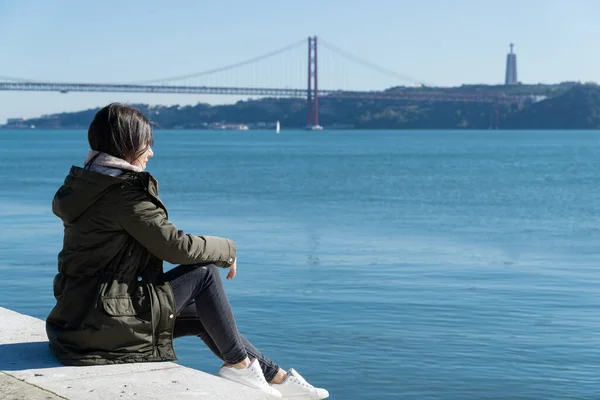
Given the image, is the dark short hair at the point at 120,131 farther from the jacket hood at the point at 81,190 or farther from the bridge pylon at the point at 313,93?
the bridge pylon at the point at 313,93

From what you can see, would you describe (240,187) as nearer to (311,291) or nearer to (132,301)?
(311,291)

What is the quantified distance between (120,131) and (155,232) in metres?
0.27

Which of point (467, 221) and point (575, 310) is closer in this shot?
point (575, 310)

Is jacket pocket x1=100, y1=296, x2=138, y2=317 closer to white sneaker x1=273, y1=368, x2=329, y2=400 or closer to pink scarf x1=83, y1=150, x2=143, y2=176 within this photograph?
pink scarf x1=83, y1=150, x2=143, y2=176

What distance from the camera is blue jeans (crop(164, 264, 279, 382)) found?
8.85ft

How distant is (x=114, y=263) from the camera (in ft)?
8.55

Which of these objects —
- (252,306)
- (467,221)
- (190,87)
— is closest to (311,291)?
(252,306)

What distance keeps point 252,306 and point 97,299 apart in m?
3.50

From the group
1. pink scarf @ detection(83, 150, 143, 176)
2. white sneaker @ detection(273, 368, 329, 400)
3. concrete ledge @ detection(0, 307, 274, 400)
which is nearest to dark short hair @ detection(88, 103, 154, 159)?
pink scarf @ detection(83, 150, 143, 176)

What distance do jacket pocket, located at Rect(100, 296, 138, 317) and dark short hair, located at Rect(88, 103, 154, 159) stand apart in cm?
36

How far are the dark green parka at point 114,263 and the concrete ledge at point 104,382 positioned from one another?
0.20ft

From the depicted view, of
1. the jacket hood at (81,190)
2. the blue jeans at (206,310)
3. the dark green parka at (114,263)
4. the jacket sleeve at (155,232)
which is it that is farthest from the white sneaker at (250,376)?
the jacket hood at (81,190)

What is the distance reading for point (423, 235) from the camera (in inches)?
437

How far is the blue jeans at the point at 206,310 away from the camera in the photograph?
2.70 m
